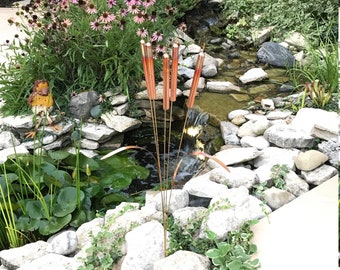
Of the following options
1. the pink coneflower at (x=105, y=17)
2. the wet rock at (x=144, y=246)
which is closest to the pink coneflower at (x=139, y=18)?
the pink coneflower at (x=105, y=17)

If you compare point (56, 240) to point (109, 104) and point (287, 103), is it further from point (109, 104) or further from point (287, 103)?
point (287, 103)

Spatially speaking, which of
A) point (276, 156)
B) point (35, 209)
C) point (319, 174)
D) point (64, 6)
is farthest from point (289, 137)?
point (64, 6)

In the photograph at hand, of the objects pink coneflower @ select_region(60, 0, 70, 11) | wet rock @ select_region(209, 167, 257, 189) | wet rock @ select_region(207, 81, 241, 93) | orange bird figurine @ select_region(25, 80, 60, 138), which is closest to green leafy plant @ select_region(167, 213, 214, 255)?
wet rock @ select_region(209, 167, 257, 189)

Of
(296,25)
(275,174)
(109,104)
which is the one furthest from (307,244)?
(296,25)

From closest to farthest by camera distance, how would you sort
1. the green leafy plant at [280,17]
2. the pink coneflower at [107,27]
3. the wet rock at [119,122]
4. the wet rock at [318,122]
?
the wet rock at [318,122] → the pink coneflower at [107,27] → the wet rock at [119,122] → the green leafy plant at [280,17]

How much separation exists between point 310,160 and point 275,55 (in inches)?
77.9

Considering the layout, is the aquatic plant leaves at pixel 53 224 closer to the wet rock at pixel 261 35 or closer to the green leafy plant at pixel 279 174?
the green leafy plant at pixel 279 174

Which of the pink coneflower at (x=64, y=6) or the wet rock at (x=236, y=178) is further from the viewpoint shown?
the pink coneflower at (x=64, y=6)

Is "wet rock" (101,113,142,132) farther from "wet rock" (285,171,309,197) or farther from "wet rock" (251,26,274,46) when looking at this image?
"wet rock" (251,26,274,46)

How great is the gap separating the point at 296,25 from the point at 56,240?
3559 mm

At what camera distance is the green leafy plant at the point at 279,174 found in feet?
9.01

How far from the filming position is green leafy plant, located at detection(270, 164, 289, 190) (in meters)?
2.75

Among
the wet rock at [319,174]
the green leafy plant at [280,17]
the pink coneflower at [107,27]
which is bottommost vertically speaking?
the wet rock at [319,174]

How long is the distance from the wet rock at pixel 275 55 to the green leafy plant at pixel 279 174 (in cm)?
187
